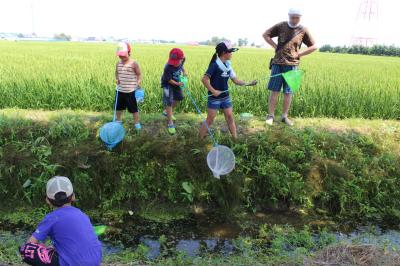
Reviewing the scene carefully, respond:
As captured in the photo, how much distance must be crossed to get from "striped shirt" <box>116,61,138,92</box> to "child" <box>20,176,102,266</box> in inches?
95.4

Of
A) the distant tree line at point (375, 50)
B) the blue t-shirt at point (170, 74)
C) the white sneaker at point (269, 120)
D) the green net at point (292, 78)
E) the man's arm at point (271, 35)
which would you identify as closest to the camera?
the blue t-shirt at point (170, 74)

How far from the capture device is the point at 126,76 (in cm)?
461

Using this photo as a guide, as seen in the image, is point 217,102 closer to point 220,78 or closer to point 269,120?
point 220,78

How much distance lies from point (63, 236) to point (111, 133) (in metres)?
2.25

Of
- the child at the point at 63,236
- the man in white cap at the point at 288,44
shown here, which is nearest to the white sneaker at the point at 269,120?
the man in white cap at the point at 288,44

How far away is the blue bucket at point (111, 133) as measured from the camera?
14.5 feet

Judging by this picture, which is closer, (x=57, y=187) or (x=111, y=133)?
(x=57, y=187)

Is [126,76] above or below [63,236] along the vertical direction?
above

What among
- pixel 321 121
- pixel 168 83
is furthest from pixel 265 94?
pixel 168 83

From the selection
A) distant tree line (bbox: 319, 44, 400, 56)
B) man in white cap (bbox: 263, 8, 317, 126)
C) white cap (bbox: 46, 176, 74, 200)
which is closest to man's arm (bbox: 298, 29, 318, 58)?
man in white cap (bbox: 263, 8, 317, 126)

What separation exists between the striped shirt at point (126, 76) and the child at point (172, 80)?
1.17ft

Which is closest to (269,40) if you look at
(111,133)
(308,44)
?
(308,44)

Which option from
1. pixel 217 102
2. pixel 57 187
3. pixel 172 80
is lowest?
pixel 57 187

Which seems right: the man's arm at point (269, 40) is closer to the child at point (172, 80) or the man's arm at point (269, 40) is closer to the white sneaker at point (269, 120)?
Result: the white sneaker at point (269, 120)
